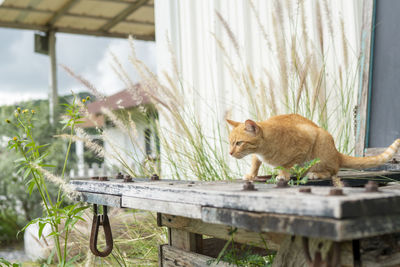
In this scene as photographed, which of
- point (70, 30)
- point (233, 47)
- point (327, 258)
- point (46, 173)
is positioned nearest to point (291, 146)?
point (327, 258)

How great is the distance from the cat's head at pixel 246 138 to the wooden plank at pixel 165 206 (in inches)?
16.3

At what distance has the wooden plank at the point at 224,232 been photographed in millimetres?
1354

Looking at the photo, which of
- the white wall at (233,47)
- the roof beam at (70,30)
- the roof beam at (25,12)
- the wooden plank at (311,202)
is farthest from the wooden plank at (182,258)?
the roof beam at (70,30)

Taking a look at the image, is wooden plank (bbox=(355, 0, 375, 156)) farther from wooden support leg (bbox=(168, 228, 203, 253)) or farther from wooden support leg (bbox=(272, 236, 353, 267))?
Answer: wooden support leg (bbox=(272, 236, 353, 267))

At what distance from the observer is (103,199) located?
160cm

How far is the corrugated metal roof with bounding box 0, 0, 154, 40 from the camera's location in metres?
6.93

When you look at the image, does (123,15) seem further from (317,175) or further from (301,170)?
(301,170)

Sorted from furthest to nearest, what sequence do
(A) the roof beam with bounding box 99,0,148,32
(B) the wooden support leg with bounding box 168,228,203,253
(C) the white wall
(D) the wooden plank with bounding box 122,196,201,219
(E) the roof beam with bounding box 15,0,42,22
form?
1. (A) the roof beam with bounding box 99,0,148,32
2. (E) the roof beam with bounding box 15,0,42,22
3. (C) the white wall
4. (B) the wooden support leg with bounding box 168,228,203,253
5. (D) the wooden plank with bounding box 122,196,201,219

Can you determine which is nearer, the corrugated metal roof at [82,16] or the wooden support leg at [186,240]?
the wooden support leg at [186,240]

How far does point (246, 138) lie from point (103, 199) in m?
0.58

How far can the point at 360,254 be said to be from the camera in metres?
0.94

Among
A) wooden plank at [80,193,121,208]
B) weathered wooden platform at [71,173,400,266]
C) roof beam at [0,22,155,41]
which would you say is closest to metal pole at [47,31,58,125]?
roof beam at [0,22,155,41]

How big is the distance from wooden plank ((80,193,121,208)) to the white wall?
3.87 feet

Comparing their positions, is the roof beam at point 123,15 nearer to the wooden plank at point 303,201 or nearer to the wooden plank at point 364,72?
the wooden plank at point 364,72
